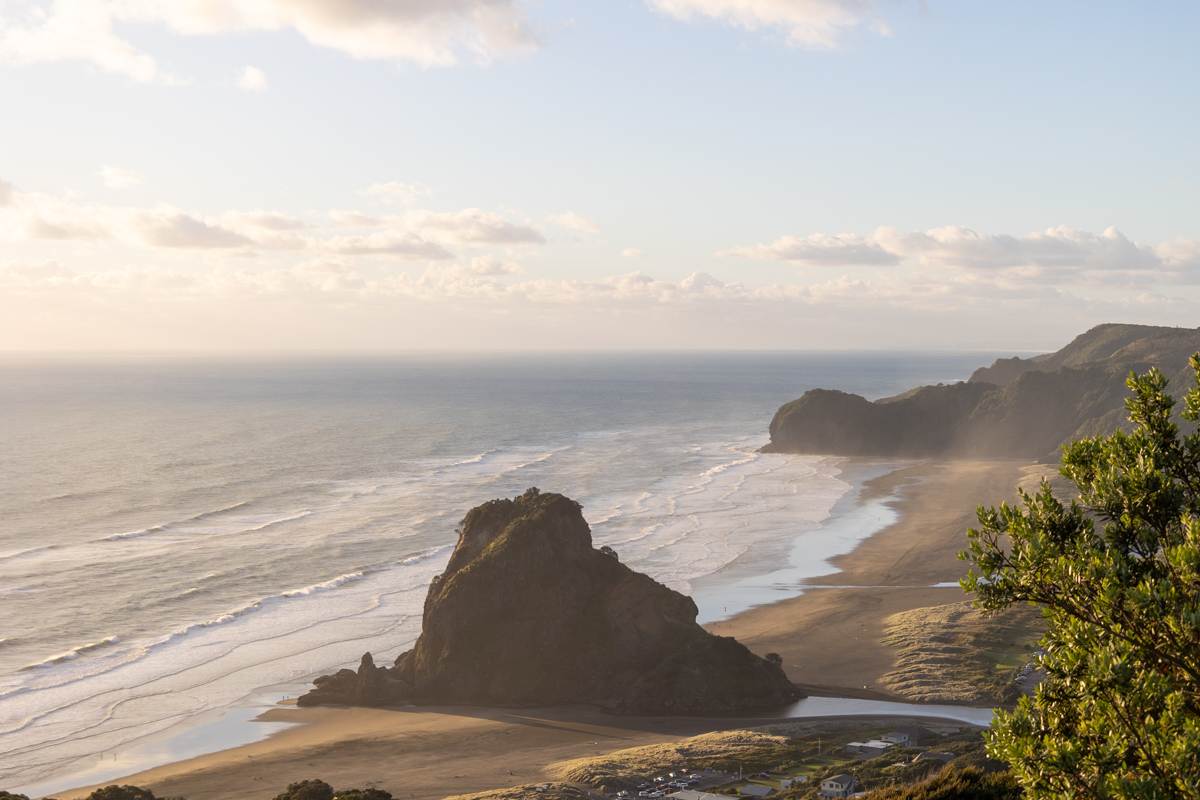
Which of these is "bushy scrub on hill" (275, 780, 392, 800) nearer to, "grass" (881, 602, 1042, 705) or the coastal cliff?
"grass" (881, 602, 1042, 705)

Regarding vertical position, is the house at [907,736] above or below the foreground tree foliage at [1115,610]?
below

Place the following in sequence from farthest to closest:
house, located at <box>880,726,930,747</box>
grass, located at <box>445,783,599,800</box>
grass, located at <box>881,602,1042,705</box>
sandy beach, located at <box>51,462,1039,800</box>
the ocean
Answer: the ocean, grass, located at <box>881,602,1042,705</box>, house, located at <box>880,726,930,747</box>, sandy beach, located at <box>51,462,1039,800</box>, grass, located at <box>445,783,599,800</box>

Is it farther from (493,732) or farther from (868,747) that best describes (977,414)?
(493,732)

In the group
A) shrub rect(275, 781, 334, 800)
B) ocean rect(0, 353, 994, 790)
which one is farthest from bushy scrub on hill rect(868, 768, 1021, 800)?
ocean rect(0, 353, 994, 790)

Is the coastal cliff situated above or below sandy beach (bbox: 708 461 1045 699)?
above

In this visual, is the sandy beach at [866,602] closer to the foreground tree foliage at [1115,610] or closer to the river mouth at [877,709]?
the river mouth at [877,709]

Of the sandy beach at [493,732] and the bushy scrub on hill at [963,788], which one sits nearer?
the bushy scrub on hill at [963,788]

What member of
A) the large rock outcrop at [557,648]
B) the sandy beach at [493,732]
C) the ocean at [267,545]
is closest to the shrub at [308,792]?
the sandy beach at [493,732]
